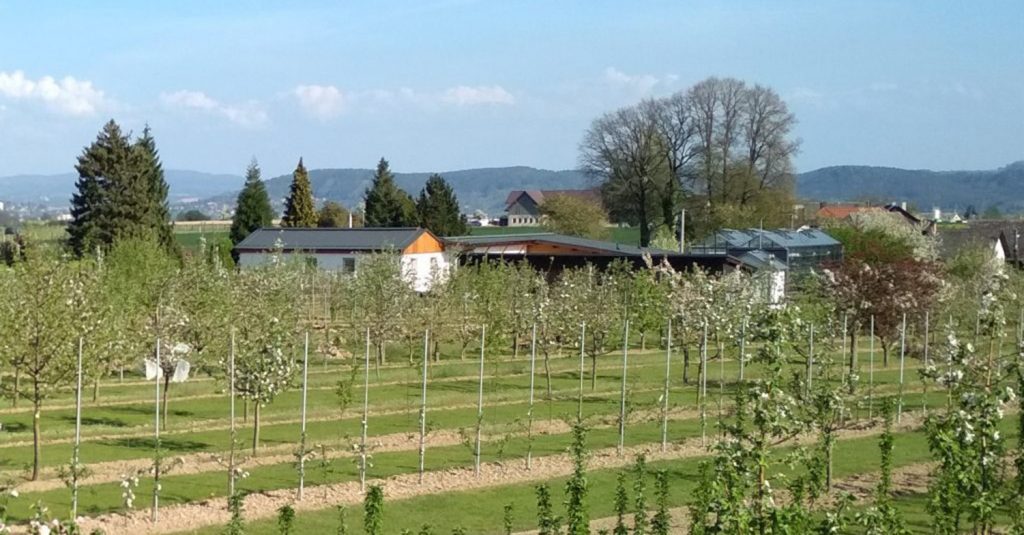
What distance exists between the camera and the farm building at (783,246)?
61.4 m

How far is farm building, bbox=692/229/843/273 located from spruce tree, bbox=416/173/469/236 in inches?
738

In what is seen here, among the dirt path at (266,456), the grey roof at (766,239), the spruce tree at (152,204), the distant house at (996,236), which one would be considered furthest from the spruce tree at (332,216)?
the dirt path at (266,456)

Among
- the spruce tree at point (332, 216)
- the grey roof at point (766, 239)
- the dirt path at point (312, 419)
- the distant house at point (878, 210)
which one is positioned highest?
the distant house at point (878, 210)

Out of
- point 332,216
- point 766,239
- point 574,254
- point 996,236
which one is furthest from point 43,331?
point 996,236

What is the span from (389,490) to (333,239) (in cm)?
4300

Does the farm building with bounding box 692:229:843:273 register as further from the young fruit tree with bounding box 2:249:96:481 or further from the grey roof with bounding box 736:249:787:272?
the young fruit tree with bounding box 2:249:96:481

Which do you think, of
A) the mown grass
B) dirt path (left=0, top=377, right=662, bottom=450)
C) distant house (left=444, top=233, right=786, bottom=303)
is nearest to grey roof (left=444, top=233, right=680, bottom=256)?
distant house (left=444, top=233, right=786, bottom=303)

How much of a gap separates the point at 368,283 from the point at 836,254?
3693 cm

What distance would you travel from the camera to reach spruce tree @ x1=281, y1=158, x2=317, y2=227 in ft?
247

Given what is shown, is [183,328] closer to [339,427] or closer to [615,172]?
[339,427]

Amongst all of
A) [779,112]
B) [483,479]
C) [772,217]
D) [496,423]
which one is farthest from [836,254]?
[483,479]

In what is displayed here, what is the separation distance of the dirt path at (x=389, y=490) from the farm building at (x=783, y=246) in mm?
39673

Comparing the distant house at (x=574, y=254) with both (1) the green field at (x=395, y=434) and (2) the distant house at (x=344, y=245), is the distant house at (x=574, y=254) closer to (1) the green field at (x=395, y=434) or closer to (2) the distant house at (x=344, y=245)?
(2) the distant house at (x=344, y=245)

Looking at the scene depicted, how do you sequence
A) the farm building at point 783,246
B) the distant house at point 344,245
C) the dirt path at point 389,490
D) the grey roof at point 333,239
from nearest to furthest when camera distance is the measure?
the dirt path at point 389,490, the distant house at point 344,245, the grey roof at point 333,239, the farm building at point 783,246
